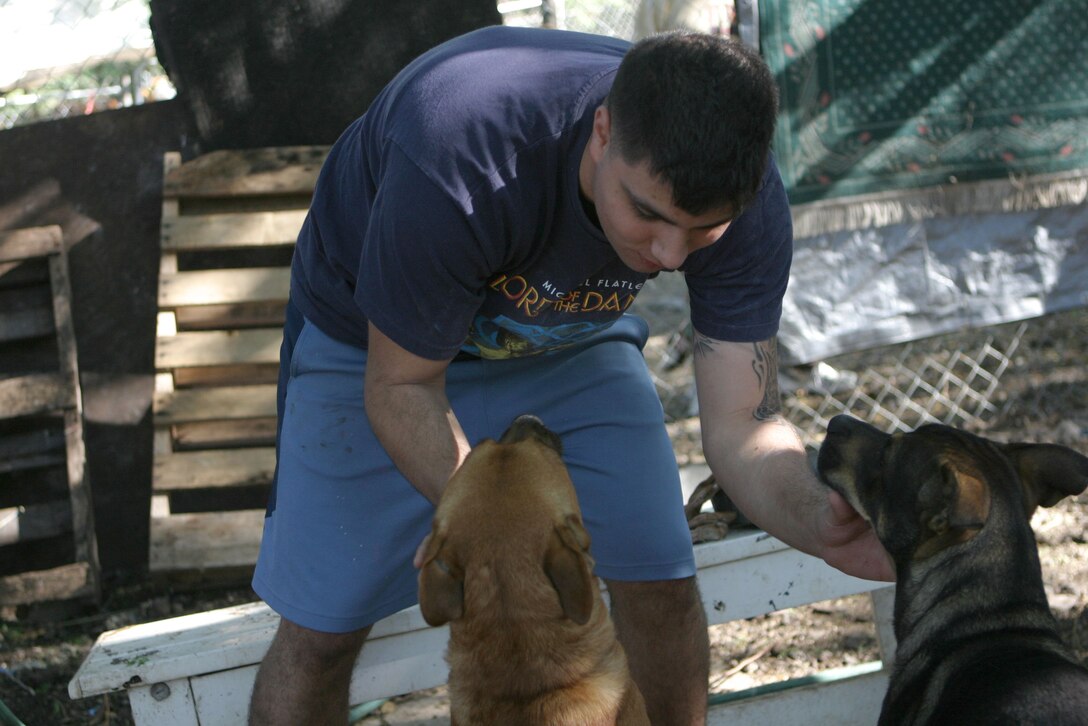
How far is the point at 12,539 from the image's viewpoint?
539 cm

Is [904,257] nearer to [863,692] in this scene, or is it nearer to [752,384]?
[863,692]

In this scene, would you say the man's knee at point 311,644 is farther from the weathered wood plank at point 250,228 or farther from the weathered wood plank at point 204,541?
the weathered wood plank at point 250,228

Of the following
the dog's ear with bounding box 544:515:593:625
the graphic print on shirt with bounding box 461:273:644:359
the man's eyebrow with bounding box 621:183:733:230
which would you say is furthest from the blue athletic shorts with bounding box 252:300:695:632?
the man's eyebrow with bounding box 621:183:733:230

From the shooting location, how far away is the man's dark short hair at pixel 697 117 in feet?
8.22

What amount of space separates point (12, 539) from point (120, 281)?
1364mm

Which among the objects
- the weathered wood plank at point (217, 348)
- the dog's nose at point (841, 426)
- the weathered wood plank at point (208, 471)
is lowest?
the weathered wood plank at point (208, 471)

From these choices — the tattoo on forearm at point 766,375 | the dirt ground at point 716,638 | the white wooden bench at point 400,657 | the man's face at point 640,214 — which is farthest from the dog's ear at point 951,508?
the dirt ground at point 716,638

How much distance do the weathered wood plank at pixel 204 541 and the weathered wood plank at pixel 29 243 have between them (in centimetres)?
141

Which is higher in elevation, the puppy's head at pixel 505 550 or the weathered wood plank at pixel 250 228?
the puppy's head at pixel 505 550

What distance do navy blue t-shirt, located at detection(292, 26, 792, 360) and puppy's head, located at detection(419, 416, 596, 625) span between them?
0.46m

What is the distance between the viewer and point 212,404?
559 centimetres

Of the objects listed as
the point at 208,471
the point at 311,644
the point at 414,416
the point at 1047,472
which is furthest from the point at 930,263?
the point at 311,644

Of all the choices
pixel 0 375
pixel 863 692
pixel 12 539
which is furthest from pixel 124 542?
pixel 863 692

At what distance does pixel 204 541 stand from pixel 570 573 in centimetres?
339
